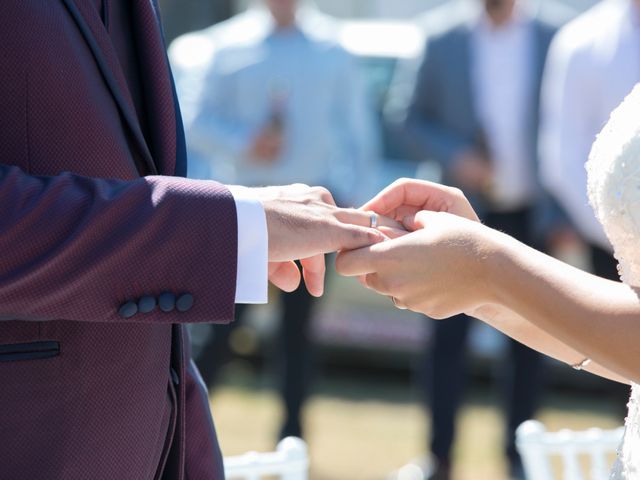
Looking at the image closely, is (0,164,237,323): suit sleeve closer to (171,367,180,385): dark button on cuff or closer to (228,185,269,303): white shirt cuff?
(228,185,269,303): white shirt cuff

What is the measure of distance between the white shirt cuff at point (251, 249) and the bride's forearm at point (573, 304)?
0.37 metres

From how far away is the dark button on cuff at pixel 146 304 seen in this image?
1.77 m

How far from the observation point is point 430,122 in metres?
5.54

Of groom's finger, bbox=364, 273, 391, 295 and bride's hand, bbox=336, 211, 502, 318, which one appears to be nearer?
bride's hand, bbox=336, 211, 502, 318

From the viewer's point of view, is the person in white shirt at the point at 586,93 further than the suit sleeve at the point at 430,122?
No

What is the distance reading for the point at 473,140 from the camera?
5.41 m

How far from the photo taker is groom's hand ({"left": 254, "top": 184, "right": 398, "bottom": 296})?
6.27ft

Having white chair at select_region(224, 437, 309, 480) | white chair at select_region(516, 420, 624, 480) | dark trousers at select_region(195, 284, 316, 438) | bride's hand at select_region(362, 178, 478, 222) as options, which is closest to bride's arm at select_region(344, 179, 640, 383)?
bride's hand at select_region(362, 178, 478, 222)

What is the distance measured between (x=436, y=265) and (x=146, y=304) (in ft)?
1.61

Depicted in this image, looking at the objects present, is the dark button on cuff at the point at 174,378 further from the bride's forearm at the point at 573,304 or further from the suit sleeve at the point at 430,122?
the suit sleeve at the point at 430,122

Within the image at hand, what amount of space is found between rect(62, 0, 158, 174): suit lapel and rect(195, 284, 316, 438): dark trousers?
11.9ft

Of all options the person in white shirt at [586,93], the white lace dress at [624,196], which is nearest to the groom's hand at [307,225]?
the white lace dress at [624,196]

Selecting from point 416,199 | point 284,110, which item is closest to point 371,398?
point 284,110

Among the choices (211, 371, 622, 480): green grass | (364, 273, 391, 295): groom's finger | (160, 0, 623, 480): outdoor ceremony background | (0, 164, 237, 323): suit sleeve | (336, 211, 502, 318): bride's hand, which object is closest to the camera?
(0, 164, 237, 323): suit sleeve
